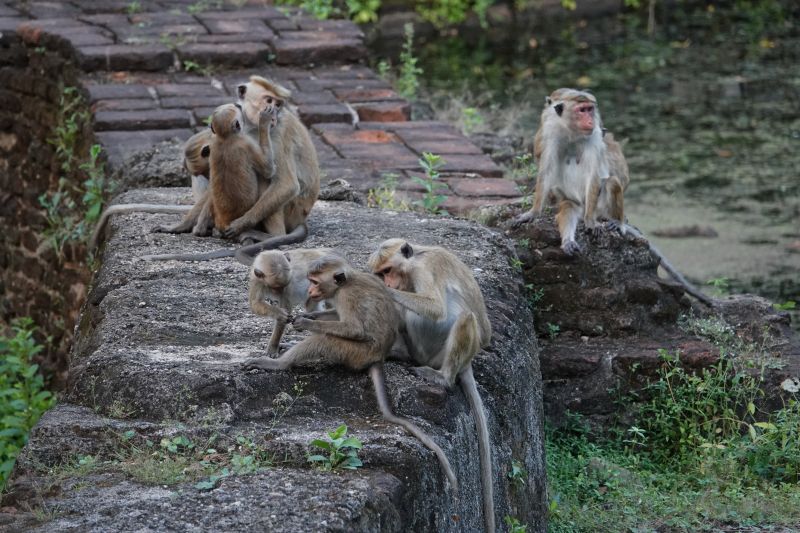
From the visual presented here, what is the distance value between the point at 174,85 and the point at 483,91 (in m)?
5.50

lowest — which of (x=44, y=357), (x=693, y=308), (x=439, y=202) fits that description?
(x=44, y=357)

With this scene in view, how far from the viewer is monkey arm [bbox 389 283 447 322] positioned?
4.54 m

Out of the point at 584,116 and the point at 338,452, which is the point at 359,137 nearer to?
the point at 584,116

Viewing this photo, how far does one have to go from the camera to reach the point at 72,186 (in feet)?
28.7

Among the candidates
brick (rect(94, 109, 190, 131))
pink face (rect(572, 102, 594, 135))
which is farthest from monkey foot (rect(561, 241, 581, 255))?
brick (rect(94, 109, 190, 131))

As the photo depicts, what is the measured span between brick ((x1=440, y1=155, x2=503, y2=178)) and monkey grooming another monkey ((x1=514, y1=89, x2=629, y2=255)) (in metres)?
0.92

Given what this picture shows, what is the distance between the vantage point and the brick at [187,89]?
9031 mm

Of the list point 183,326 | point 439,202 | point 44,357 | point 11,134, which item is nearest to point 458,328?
point 183,326

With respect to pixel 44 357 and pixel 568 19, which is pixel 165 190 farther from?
pixel 568 19

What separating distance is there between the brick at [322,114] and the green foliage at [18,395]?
6.59ft

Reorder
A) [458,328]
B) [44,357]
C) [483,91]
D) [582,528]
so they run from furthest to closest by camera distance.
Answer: [483,91], [44,357], [582,528], [458,328]

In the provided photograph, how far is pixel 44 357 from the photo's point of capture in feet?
29.3

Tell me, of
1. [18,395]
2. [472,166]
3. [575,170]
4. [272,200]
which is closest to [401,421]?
[272,200]

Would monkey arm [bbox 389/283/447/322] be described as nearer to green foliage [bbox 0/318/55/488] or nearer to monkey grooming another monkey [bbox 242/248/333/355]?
monkey grooming another monkey [bbox 242/248/333/355]
